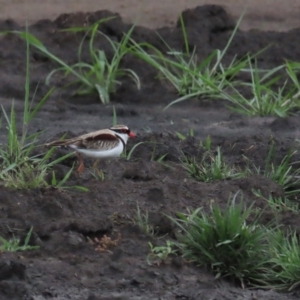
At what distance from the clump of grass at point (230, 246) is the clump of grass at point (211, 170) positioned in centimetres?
121

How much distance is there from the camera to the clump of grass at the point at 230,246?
493cm

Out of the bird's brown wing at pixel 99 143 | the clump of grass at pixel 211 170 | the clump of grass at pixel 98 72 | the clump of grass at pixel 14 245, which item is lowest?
the clump of grass at pixel 98 72

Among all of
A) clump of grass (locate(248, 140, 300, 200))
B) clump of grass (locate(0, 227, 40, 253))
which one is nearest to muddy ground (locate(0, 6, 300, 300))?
clump of grass (locate(0, 227, 40, 253))

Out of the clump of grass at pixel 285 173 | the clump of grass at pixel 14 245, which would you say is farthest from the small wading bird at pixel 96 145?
the clump of grass at pixel 14 245

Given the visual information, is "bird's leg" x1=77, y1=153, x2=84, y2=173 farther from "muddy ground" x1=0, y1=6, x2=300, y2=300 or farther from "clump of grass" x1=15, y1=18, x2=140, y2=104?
"clump of grass" x1=15, y1=18, x2=140, y2=104

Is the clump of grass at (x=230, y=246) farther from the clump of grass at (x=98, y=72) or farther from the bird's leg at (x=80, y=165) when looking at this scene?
the clump of grass at (x=98, y=72)

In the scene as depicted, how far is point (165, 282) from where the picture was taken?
4.81m

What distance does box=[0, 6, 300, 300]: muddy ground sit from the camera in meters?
4.74

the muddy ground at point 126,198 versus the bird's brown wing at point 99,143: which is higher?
the bird's brown wing at point 99,143

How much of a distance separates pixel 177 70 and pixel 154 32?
0.98 meters

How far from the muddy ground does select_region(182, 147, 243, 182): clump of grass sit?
0.24 ft

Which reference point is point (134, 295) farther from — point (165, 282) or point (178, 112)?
point (178, 112)

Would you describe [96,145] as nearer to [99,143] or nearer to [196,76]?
[99,143]

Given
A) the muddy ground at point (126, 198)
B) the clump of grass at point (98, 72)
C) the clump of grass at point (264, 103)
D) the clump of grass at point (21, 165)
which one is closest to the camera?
the muddy ground at point (126, 198)
